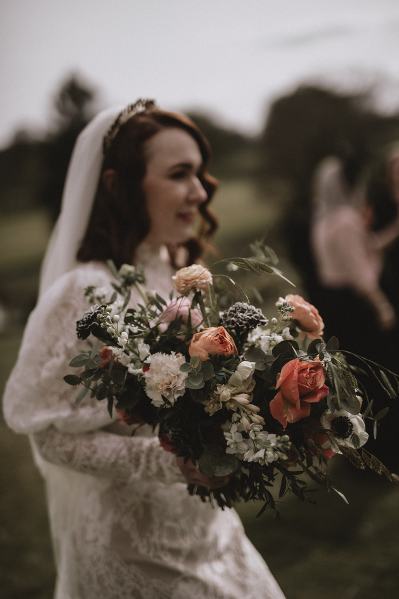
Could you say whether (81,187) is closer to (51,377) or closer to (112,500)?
(51,377)

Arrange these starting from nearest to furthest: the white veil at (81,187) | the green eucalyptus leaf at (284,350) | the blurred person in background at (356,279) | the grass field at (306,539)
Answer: the green eucalyptus leaf at (284,350) < the white veil at (81,187) < the grass field at (306,539) < the blurred person in background at (356,279)

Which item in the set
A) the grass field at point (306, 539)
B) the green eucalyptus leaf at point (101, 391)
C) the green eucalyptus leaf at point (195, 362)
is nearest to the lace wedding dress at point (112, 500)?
the green eucalyptus leaf at point (101, 391)

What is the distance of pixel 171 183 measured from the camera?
1926 millimetres

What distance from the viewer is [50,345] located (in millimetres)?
1673

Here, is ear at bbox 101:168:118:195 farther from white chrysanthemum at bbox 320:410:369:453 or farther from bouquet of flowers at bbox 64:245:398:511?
white chrysanthemum at bbox 320:410:369:453

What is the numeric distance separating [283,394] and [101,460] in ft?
2.06

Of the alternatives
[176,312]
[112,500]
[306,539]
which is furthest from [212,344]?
[306,539]

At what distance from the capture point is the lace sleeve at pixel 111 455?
1573 mm

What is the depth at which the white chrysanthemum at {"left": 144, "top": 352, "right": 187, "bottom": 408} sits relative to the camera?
50.1 inches

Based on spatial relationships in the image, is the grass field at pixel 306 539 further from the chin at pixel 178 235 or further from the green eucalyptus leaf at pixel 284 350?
the green eucalyptus leaf at pixel 284 350

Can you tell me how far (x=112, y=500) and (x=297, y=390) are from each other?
806 millimetres

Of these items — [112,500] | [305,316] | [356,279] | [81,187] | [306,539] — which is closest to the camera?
[305,316]

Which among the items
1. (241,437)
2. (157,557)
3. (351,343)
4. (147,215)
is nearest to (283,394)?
(241,437)

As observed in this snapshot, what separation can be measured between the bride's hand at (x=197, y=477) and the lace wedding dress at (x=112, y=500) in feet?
0.19
